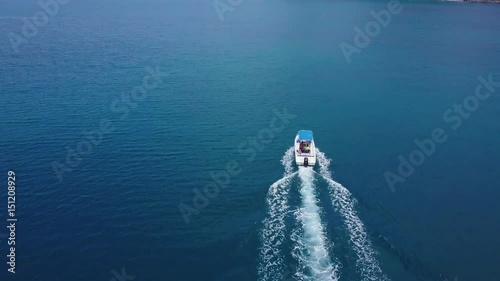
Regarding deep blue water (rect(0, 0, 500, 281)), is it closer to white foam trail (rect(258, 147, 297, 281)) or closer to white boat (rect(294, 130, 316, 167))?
white foam trail (rect(258, 147, 297, 281))

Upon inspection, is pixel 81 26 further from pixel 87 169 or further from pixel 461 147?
pixel 461 147

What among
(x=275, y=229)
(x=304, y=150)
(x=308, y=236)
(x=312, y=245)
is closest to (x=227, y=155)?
(x=304, y=150)

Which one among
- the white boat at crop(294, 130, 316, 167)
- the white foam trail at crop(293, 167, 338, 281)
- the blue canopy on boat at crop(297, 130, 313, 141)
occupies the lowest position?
the white foam trail at crop(293, 167, 338, 281)

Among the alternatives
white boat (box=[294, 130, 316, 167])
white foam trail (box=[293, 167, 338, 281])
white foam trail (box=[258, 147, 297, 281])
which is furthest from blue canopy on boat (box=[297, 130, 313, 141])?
white foam trail (box=[293, 167, 338, 281])

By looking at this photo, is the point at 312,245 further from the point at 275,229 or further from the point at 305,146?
the point at 305,146

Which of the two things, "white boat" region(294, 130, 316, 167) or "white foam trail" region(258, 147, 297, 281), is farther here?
"white boat" region(294, 130, 316, 167)

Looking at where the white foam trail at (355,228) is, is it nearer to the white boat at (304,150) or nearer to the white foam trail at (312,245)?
the white boat at (304,150)

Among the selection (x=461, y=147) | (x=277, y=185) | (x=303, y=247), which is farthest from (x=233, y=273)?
(x=461, y=147)
